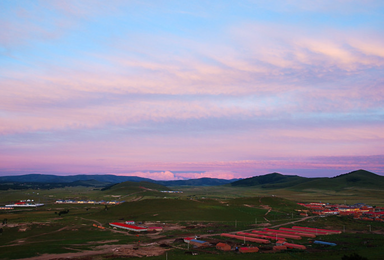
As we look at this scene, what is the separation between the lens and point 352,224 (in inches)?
4190

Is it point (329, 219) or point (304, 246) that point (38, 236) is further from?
point (329, 219)

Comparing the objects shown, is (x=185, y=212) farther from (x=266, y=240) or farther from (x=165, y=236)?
(x=266, y=240)

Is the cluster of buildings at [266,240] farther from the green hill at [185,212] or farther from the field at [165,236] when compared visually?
the green hill at [185,212]

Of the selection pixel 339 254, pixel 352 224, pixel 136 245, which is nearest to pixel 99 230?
pixel 136 245

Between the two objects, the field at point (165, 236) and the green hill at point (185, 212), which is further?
the green hill at point (185, 212)

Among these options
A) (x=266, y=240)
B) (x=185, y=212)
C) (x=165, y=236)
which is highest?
(x=266, y=240)

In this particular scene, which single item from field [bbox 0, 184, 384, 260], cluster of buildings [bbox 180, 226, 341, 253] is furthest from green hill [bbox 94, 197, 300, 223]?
cluster of buildings [bbox 180, 226, 341, 253]

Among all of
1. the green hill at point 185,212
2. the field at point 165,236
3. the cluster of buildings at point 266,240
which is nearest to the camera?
the field at point 165,236

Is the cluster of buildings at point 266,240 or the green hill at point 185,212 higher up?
the cluster of buildings at point 266,240

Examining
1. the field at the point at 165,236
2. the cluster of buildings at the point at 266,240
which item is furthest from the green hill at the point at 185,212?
the cluster of buildings at the point at 266,240

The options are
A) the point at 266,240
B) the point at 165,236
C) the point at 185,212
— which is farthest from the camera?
the point at 185,212

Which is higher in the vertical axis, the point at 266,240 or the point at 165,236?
the point at 266,240

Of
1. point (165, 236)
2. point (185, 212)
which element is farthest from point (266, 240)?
point (185, 212)

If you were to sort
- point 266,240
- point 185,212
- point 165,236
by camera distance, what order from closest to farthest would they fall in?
1. point 266,240
2. point 165,236
3. point 185,212
